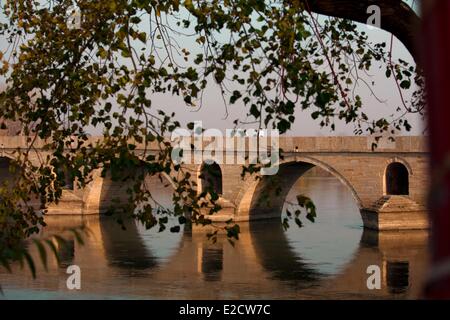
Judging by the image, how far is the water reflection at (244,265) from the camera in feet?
66.2

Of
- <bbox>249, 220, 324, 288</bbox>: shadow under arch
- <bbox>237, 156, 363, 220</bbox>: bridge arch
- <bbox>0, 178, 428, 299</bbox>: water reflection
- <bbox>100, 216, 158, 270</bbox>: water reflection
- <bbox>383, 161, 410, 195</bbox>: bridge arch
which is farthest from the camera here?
<bbox>237, 156, 363, 220</bbox>: bridge arch

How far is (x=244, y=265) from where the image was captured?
24.4m

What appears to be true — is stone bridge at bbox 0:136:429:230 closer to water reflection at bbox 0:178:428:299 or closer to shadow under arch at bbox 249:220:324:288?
water reflection at bbox 0:178:428:299

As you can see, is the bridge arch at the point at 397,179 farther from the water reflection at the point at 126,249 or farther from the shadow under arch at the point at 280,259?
the water reflection at the point at 126,249

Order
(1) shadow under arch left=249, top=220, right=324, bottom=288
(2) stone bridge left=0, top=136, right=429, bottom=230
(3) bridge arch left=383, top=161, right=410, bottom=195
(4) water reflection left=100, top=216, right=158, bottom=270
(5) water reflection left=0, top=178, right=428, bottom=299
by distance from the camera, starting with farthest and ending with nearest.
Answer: (3) bridge arch left=383, top=161, right=410, bottom=195, (2) stone bridge left=0, top=136, right=429, bottom=230, (4) water reflection left=100, top=216, right=158, bottom=270, (1) shadow under arch left=249, top=220, right=324, bottom=288, (5) water reflection left=0, top=178, right=428, bottom=299

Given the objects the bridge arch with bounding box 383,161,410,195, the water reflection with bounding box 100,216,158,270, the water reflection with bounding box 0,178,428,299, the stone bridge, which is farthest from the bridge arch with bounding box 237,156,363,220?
the water reflection with bounding box 100,216,158,270

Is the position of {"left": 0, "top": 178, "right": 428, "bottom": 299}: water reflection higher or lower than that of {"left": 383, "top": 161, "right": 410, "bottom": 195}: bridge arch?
lower

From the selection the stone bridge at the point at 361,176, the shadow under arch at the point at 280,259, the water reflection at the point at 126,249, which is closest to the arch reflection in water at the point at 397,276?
the shadow under arch at the point at 280,259

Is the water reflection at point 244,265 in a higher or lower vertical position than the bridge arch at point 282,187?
lower

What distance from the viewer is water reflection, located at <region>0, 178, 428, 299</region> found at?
20172 mm

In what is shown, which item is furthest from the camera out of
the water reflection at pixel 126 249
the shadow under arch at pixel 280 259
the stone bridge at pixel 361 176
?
the stone bridge at pixel 361 176

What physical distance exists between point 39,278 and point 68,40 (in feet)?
59.3

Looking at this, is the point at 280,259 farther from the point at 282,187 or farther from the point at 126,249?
the point at 282,187
